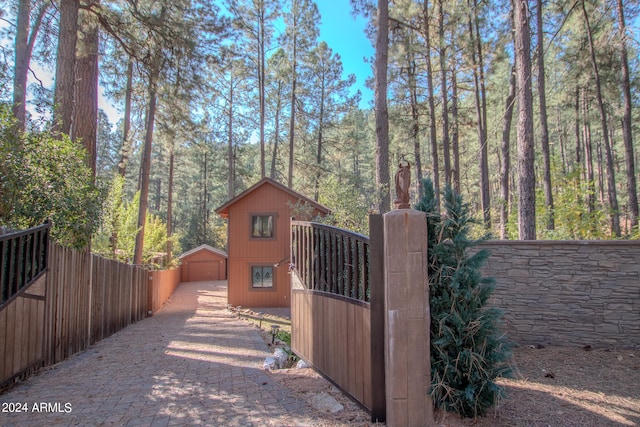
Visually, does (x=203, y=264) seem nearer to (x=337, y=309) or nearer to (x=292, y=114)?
(x=292, y=114)

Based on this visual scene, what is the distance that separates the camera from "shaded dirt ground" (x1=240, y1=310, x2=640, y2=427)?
2.85 meters

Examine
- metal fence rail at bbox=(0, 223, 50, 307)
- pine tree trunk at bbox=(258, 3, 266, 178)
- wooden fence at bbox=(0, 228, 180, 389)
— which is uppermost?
pine tree trunk at bbox=(258, 3, 266, 178)

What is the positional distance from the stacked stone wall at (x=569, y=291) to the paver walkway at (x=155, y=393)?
3.74 m

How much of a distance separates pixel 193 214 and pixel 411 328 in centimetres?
3616

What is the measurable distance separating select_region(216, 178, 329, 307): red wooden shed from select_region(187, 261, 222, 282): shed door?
1516 centimetres

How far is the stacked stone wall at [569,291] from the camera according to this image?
5051 mm

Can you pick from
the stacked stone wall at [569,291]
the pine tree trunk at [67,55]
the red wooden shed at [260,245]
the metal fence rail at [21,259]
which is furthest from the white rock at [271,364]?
the red wooden shed at [260,245]

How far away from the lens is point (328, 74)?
23.0m

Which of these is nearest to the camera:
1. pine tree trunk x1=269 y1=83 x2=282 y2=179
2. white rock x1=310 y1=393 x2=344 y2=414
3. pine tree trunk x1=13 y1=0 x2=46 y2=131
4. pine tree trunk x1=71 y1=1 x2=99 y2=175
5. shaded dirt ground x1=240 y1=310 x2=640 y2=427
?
shaded dirt ground x1=240 y1=310 x2=640 y2=427

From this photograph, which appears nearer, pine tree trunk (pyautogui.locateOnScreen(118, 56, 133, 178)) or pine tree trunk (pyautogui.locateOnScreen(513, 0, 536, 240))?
pine tree trunk (pyautogui.locateOnScreen(513, 0, 536, 240))

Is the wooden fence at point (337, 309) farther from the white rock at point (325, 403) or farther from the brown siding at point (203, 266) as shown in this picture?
the brown siding at point (203, 266)

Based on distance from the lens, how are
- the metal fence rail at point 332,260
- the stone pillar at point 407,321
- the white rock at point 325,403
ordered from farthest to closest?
the metal fence rail at point 332,260 < the white rock at point 325,403 < the stone pillar at point 407,321

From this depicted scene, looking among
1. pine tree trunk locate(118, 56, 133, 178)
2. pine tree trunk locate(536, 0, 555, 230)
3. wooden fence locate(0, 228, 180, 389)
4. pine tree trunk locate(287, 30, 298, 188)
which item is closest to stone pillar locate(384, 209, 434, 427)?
wooden fence locate(0, 228, 180, 389)

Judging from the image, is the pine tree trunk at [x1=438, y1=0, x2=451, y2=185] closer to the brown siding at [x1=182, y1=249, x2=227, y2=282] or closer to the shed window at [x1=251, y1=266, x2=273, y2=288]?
the shed window at [x1=251, y1=266, x2=273, y2=288]
